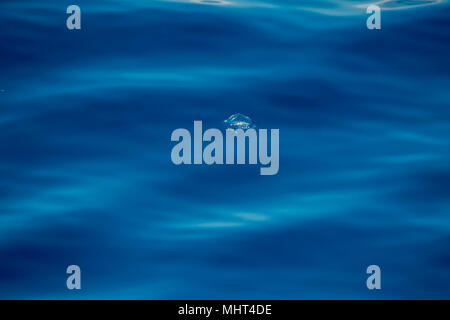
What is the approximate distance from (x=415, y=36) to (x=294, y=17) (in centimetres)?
83

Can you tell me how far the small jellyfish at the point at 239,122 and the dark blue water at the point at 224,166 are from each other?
76mm

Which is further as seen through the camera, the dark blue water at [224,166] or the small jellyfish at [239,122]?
the small jellyfish at [239,122]

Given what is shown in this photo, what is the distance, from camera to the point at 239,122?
3.93m

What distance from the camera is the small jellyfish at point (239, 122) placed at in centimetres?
386

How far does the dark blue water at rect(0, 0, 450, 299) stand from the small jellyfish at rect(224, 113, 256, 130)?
0.25 ft

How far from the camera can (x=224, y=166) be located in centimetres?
379

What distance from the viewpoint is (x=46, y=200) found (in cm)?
366

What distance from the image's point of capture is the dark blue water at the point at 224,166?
11.4ft

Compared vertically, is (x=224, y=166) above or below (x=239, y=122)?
below

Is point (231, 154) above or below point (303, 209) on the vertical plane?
above

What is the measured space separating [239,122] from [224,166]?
0.30 m
